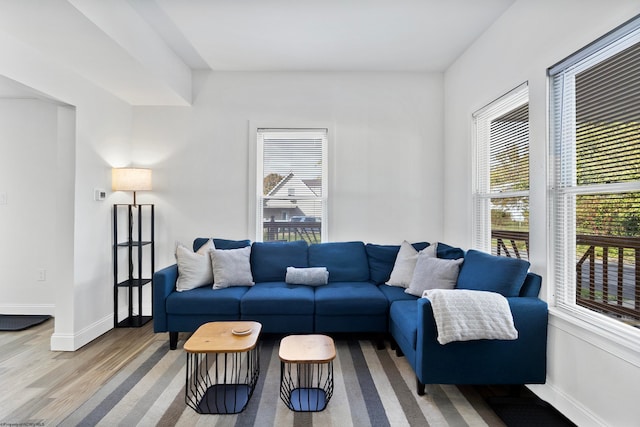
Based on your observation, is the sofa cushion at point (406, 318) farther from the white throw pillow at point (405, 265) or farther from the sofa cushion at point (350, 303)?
the white throw pillow at point (405, 265)

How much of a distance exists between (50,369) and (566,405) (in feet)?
12.0

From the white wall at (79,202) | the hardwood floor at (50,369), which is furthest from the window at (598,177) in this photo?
the white wall at (79,202)

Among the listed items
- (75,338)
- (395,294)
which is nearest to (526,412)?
(395,294)

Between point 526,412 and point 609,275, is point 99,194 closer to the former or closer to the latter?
point 526,412

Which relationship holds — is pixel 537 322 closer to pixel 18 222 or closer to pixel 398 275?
pixel 398 275

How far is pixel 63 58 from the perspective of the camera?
2654mm

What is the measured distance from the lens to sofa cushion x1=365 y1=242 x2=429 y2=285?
3.46 metres

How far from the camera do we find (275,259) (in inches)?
137

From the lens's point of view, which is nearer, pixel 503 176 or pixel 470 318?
pixel 470 318

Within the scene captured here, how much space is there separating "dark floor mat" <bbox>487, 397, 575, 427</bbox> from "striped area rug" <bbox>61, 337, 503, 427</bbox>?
65 millimetres

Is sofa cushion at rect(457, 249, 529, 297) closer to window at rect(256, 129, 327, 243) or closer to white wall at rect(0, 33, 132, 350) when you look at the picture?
window at rect(256, 129, 327, 243)

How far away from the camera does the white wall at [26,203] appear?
373 cm

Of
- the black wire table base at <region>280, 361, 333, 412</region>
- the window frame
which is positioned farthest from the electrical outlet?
the black wire table base at <region>280, 361, 333, 412</region>

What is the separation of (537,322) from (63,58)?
13.2ft
